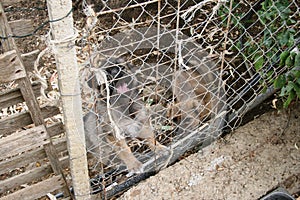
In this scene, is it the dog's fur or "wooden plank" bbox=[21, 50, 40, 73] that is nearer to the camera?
"wooden plank" bbox=[21, 50, 40, 73]

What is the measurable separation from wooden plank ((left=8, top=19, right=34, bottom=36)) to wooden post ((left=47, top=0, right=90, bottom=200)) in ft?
0.75

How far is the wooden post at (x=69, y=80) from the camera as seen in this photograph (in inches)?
54.5

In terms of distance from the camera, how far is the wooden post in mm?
1385

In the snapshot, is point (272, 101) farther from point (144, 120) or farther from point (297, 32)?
point (144, 120)

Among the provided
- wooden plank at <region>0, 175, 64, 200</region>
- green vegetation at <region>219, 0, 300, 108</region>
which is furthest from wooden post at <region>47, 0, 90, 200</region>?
green vegetation at <region>219, 0, 300, 108</region>

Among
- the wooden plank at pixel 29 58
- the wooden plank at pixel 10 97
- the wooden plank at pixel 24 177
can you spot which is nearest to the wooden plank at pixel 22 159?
the wooden plank at pixel 24 177

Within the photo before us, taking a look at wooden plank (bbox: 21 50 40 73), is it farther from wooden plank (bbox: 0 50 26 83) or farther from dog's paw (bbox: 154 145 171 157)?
dog's paw (bbox: 154 145 171 157)

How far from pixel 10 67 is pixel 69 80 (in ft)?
0.75

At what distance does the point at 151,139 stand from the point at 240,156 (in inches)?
23.9

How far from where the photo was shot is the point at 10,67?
1.46 m

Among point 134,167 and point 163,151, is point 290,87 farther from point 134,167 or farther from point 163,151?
point 134,167

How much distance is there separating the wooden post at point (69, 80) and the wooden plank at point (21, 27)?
23cm

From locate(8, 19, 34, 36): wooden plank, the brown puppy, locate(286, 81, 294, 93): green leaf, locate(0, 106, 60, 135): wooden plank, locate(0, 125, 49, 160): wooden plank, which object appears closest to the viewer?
locate(8, 19, 34, 36): wooden plank

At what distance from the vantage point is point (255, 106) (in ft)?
8.89
